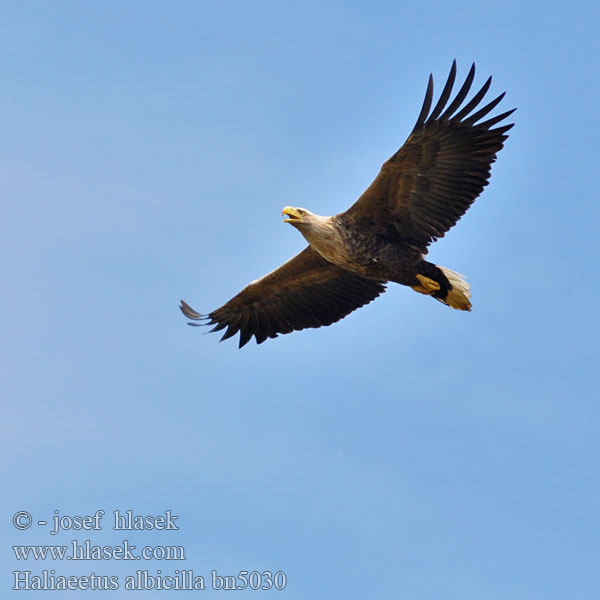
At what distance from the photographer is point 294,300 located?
58.5 ft

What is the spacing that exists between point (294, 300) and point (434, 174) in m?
3.39

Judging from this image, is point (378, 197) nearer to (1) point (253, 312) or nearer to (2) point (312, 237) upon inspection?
(2) point (312, 237)

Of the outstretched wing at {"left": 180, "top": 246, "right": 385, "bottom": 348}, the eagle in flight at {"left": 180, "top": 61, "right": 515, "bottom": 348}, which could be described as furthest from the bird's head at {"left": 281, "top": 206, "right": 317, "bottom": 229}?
the outstretched wing at {"left": 180, "top": 246, "right": 385, "bottom": 348}

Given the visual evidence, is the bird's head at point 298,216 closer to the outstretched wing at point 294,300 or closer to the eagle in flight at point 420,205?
the eagle in flight at point 420,205

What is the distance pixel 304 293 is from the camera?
58.1ft

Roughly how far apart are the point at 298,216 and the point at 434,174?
76.5 inches

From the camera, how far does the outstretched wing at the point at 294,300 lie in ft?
57.0

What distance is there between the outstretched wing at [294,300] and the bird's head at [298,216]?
1.23m

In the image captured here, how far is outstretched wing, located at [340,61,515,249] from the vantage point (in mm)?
15320

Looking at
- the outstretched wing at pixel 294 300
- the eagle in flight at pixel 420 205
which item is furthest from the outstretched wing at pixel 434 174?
the outstretched wing at pixel 294 300

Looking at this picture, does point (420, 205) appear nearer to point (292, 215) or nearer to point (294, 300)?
point (292, 215)

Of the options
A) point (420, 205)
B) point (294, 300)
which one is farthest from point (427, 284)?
point (294, 300)

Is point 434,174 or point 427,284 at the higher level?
point 434,174

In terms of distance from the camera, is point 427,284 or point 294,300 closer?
point 427,284
